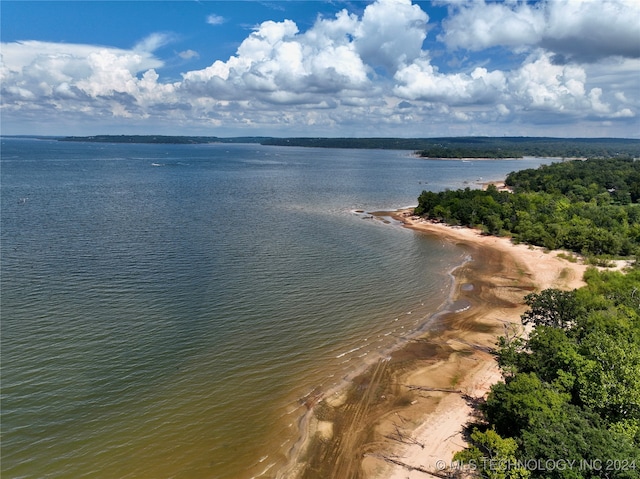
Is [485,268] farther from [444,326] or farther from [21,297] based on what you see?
[21,297]

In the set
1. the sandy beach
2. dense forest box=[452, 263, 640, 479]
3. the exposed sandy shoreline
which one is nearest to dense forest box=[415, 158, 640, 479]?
dense forest box=[452, 263, 640, 479]

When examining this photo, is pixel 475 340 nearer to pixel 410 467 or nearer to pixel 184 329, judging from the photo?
pixel 410 467

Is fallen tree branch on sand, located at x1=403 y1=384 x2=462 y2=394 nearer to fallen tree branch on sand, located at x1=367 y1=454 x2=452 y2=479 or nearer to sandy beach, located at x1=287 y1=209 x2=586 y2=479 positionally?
sandy beach, located at x1=287 y1=209 x2=586 y2=479

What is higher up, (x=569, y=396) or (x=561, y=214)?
(x=561, y=214)

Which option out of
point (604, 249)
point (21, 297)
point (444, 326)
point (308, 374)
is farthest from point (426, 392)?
point (604, 249)

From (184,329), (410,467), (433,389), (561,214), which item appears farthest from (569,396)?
(561,214)

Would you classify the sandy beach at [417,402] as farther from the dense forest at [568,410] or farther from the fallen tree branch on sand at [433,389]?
the dense forest at [568,410]
